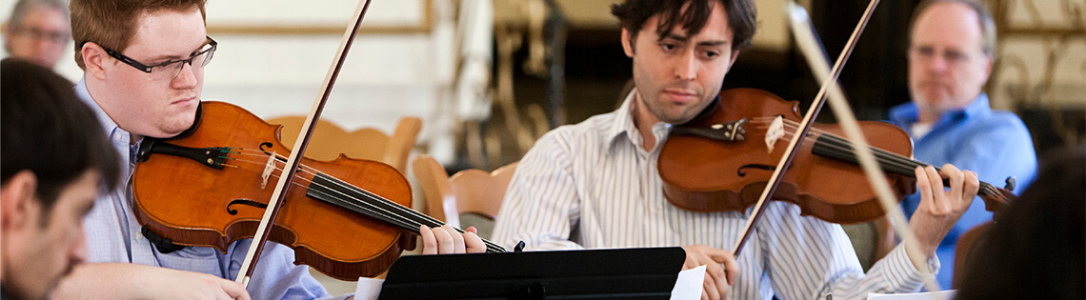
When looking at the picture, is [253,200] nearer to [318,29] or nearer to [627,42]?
[627,42]

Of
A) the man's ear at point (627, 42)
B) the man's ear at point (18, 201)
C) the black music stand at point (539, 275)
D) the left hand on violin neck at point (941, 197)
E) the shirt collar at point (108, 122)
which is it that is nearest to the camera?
the man's ear at point (18, 201)

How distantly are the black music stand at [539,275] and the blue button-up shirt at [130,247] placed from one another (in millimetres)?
339

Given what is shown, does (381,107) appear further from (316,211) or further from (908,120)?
(316,211)

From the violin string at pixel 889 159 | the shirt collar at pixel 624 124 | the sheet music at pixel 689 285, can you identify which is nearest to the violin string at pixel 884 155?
the violin string at pixel 889 159

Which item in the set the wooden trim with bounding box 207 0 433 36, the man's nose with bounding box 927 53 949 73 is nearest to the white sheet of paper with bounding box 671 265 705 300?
the man's nose with bounding box 927 53 949 73

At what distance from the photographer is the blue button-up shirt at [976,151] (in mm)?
2033

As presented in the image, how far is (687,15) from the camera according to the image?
62.1 inches

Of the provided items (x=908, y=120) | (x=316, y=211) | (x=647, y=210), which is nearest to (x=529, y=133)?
(x=908, y=120)

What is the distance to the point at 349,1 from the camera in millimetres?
3887

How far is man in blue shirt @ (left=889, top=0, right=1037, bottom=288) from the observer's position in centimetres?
216

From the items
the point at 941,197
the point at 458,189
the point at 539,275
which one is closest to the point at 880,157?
the point at 941,197

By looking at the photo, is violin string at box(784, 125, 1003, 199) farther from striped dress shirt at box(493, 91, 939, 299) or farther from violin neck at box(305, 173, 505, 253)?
violin neck at box(305, 173, 505, 253)

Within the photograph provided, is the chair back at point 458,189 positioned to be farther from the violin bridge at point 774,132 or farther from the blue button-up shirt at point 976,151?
the blue button-up shirt at point 976,151

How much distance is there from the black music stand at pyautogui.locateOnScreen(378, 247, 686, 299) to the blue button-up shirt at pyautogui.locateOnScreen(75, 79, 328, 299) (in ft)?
1.11
